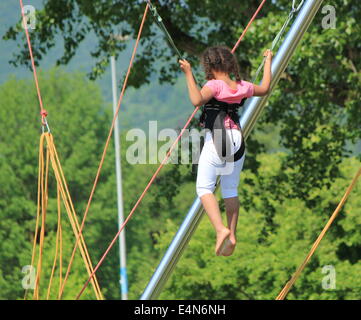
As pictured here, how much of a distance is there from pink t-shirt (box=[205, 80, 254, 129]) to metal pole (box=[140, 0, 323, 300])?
16.8 inches

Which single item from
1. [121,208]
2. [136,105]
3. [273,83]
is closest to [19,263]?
[121,208]

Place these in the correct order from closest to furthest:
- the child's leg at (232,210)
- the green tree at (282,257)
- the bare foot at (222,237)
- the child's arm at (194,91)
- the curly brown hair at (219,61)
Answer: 1. the child's arm at (194,91)
2. the bare foot at (222,237)
3. the curly brown hair at (219,61)
4. the child's leg at (232,210)
5. the green tree at (282,257)

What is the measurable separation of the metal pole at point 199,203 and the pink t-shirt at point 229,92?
43cm

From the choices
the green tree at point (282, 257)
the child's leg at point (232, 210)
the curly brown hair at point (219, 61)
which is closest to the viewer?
the curly brown hair at point (219, 61)

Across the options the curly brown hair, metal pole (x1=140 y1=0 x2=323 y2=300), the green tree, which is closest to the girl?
the curly brown hair

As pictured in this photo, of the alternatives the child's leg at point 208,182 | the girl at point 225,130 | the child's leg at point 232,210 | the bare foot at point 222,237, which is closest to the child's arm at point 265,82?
the girl at point 225,130

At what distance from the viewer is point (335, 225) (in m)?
25.7

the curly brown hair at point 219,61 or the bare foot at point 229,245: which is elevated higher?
the curly brown hair at point 219,61

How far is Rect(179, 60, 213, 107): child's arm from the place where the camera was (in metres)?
4.79

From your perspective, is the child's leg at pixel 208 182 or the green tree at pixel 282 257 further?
the green tree at pixel 282 257

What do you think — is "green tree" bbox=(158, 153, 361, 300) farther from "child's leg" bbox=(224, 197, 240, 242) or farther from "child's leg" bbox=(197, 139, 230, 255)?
"child's leg" bbox=(197, 139, 230, 255)

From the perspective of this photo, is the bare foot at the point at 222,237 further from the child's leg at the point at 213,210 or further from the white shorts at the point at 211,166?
the white shorts at the point at 211,166

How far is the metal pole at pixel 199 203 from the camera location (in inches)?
221

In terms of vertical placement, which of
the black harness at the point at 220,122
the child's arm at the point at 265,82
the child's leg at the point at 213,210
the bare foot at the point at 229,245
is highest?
the child's arm at the point at 265,82
